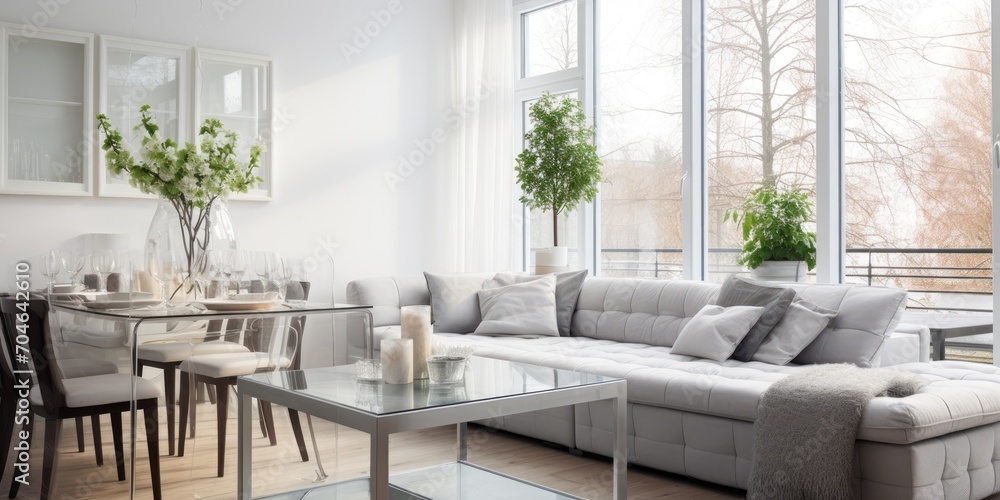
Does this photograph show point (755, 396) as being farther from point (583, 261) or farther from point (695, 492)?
point (583, 261)

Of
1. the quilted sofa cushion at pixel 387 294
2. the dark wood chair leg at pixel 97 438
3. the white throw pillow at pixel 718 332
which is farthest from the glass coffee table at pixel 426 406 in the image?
the quilted sofa cushion at pixel 387 294

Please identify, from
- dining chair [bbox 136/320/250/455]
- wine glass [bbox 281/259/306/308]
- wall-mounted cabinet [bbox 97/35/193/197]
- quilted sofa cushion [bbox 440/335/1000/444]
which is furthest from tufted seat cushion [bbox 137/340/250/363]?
wall-mounted cabinet [bbox 97/35/193/197]

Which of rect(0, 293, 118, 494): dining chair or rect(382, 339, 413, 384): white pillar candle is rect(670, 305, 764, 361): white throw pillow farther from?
rect(0, 293, 118, 494): dining chair

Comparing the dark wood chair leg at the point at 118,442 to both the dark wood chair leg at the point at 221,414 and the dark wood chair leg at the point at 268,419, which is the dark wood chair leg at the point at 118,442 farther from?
the dark wood chair leg at the point at 268,419

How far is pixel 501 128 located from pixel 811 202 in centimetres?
236

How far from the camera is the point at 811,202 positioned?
4.51 meters

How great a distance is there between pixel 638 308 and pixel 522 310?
66cm

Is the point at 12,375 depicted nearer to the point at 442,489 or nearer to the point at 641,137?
the point at 442,489

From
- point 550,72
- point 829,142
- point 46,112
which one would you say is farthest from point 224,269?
point 550,72

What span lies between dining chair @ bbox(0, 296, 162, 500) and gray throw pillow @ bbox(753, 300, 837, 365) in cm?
244

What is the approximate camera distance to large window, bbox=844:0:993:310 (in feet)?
12.8

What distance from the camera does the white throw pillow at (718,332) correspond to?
3605 millimetres

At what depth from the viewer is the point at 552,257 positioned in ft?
17.3

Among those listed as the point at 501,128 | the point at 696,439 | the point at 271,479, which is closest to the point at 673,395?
the point at 696,439
